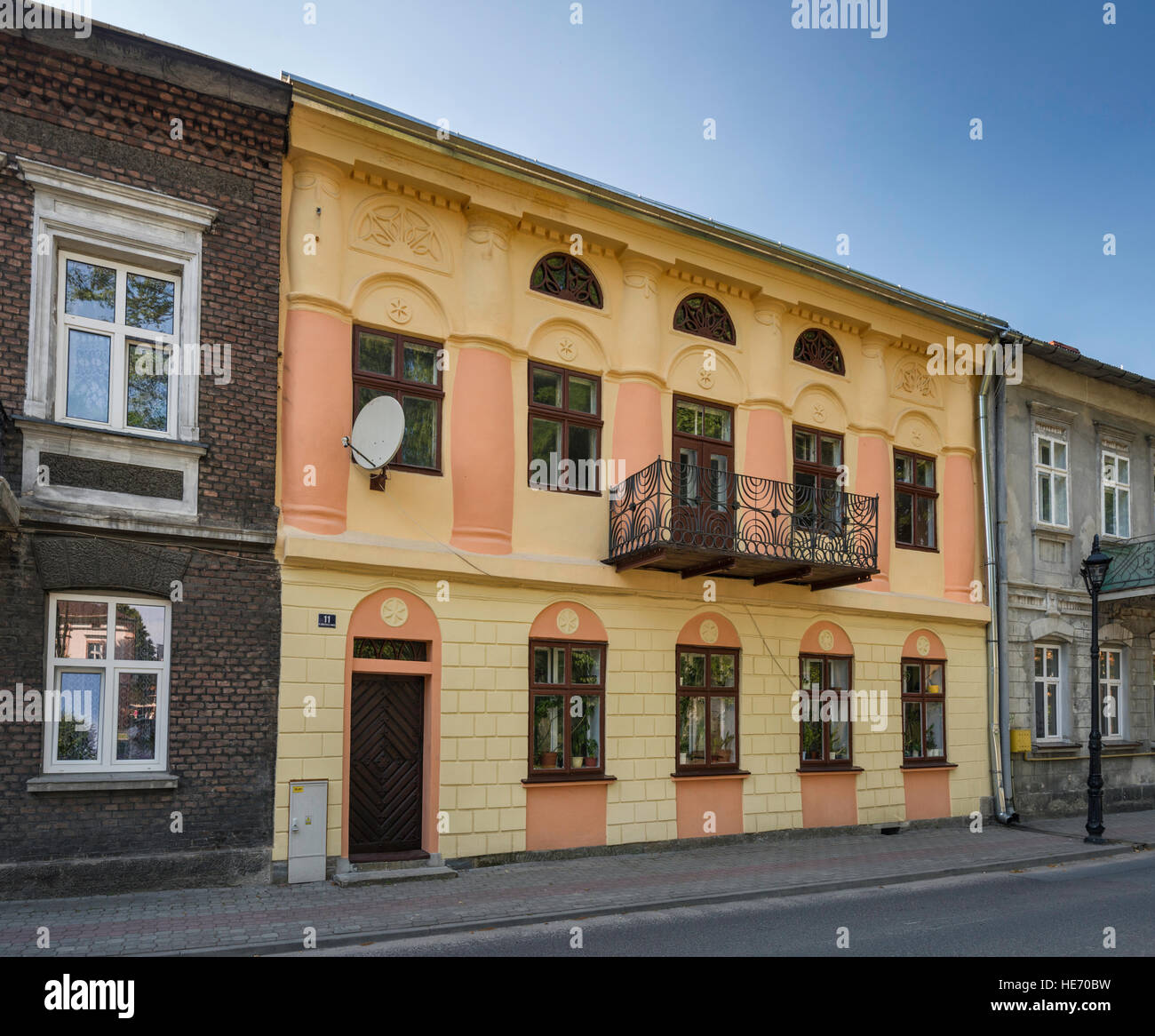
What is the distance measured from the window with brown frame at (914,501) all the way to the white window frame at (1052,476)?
256cm

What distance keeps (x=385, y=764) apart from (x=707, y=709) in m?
4.86

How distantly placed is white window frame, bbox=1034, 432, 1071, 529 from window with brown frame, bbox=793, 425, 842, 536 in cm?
492

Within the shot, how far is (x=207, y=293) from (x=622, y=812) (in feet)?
26.8

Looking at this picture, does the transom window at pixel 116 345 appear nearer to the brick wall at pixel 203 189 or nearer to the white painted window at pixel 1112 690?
the brick wall at pixel 203 189

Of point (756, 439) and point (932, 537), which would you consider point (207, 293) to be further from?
point (932, 537)

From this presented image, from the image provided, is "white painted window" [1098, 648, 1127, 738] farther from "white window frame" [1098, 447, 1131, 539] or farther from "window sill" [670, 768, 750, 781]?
"window sill" [670, 768, 750, 781]

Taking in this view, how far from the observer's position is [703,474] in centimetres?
1466

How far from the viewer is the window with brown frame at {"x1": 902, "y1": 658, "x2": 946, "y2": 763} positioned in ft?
55.9

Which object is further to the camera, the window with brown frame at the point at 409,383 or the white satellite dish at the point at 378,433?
the window with brown frame at the point at 409,383

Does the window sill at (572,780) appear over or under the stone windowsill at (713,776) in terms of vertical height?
over

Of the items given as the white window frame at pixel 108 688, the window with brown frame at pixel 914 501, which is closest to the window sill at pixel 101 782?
the white window frame at pixel 108 688

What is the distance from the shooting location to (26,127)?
1041cm

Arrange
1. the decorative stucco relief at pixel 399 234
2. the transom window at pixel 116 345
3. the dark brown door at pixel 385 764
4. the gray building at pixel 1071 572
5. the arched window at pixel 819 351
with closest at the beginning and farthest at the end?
1. the transom window at pixel 116 345
2. the dark brown door at pixel 385 764
3. the decorative stucco relief at pixel 399 234
4. the arched window at pixel 819 351
5. the gray building at pixel 1071 572

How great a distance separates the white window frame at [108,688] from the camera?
1009cm
